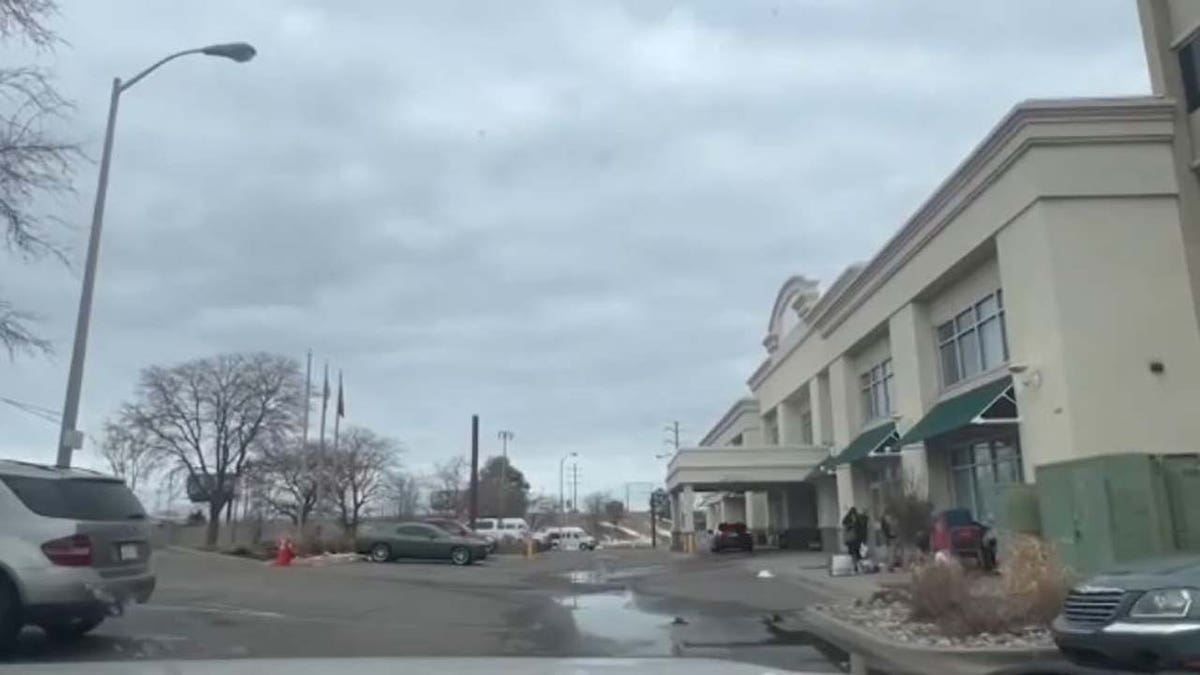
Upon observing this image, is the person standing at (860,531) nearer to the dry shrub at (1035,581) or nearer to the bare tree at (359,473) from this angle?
the dry shrub at (1035,581)

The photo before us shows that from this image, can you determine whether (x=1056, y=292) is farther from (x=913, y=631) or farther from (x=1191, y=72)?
(x=913, y=631)

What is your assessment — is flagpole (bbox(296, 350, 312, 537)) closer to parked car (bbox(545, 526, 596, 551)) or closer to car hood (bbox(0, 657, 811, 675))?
parked car (bbox(545, 526, 596, 551))

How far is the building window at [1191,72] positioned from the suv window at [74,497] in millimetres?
22233

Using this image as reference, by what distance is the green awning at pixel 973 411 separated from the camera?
952 inches

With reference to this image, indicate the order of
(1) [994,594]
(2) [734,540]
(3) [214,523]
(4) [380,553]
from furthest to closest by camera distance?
(3) [214,523] → (2) [734,540] → (4) [380,553] → (1) [994,594]

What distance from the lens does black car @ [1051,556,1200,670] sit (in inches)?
342

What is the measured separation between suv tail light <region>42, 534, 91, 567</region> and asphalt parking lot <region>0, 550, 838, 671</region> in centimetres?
88

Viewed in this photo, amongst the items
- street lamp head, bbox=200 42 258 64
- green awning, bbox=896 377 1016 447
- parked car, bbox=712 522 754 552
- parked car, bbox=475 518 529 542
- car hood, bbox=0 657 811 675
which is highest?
street lamp head, bbox=200 42 258 64

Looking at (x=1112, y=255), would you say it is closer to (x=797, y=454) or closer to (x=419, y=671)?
(x=419, y=671)

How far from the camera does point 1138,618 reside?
9203 mm

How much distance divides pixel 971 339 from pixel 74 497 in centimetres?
2267

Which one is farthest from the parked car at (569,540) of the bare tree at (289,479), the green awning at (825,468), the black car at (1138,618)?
the black car at (1138,618)

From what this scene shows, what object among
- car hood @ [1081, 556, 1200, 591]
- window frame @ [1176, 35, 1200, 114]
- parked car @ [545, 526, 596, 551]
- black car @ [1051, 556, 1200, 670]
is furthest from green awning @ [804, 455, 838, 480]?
parked car @ [545, 526, 596, 551]

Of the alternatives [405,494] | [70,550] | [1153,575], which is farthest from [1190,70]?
[405,494]
